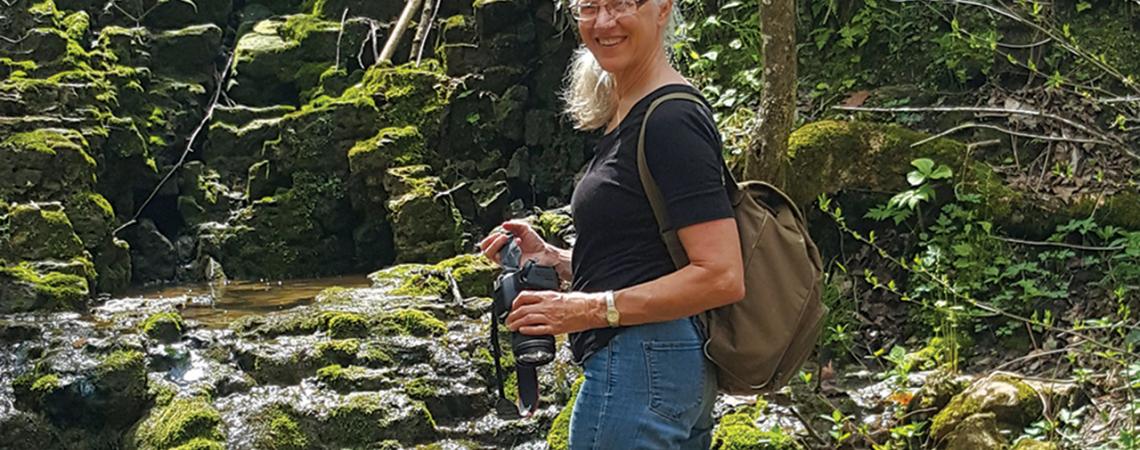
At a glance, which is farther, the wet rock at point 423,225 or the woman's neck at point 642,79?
the wet rock at point 423,225

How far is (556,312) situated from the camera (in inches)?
72.0

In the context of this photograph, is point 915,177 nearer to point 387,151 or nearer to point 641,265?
point 641,265

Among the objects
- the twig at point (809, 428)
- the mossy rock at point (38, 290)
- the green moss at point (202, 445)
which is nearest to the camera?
the twig at point (809, 428)

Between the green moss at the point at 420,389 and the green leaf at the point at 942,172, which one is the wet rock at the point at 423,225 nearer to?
the green moss at the point at 420,389

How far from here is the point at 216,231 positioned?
41.9ft

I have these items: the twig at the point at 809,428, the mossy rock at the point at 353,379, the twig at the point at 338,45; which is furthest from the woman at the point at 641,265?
the twig at the point at 338,45

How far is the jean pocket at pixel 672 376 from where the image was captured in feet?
5.92

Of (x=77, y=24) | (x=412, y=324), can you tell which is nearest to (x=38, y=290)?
(x=412, y=324)

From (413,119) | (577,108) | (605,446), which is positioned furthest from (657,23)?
(413,119)

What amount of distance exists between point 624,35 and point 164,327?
610cm

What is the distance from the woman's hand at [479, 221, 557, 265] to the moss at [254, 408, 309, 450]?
387cm

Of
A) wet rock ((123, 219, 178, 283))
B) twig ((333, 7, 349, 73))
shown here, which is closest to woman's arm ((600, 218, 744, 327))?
wet rock ((123, 219, 178, 283))

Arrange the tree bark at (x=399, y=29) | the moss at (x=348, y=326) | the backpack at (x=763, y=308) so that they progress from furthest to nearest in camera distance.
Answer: the tree bark at (x=399, y=29), the moss at (x=348, y=326), the backpack at (x=763, y=308)

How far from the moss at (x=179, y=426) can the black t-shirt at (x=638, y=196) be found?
14.5ft
